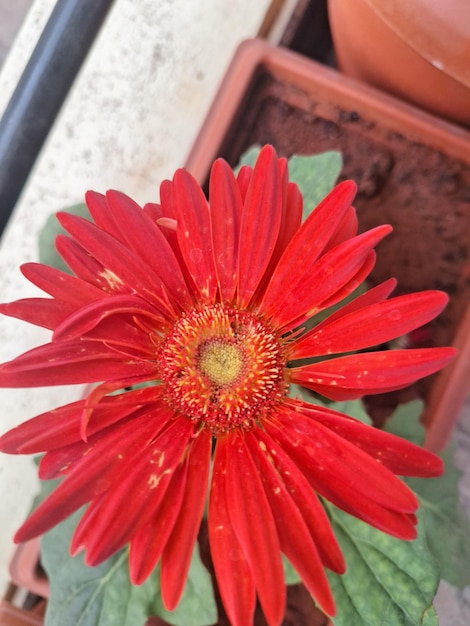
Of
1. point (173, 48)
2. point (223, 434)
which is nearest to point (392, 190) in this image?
point (173, 48)

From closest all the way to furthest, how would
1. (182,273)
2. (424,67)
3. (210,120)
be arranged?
(182,273), (424,67), (210,120)

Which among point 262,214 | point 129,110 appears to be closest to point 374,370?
point 262,214

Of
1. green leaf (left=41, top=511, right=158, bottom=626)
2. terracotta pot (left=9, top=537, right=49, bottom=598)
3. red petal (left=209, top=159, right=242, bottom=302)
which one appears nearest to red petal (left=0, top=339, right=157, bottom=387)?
red petal (left=209, top=159, right=242, bottom=302)

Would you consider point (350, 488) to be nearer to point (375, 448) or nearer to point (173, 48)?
point (375, 448)

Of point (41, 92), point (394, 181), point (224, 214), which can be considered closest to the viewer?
point (41, 92)

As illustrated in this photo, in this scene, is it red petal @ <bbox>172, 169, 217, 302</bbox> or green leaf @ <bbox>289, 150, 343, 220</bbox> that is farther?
green leaf @ <bbox>289, 150, 343, 220</bbox>

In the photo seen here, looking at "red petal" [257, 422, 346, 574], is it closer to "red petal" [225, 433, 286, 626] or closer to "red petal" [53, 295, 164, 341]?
"red petal" [225, 433, 286, 626]

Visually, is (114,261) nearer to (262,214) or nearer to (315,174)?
(262,214)
